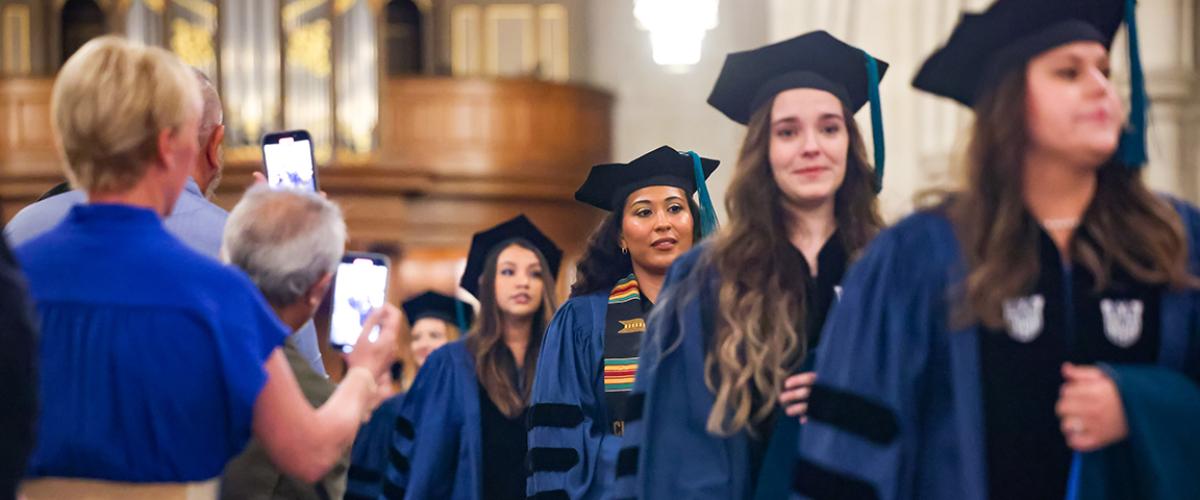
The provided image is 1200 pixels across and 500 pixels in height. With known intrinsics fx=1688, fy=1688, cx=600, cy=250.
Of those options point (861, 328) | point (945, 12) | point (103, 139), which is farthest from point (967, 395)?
point (945, 12)

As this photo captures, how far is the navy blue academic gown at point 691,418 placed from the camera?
3676mm

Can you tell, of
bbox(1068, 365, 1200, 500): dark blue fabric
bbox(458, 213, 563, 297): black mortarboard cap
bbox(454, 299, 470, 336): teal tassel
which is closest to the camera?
bbox(1068, 365, 1200, 500): dark blue fabric

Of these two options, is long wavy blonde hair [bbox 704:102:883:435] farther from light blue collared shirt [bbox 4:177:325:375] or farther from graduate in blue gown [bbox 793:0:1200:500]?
light blue collared shirt [bbox 4:177:325:375]

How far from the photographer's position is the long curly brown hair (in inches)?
107

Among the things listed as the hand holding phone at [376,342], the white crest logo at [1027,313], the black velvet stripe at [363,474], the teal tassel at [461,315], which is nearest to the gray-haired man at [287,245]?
the hand holding phone at [376,342]

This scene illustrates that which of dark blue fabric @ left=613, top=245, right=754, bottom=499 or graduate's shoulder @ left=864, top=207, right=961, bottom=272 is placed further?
dark blue fabric @ left=613, top=245, right=754, bottom=499

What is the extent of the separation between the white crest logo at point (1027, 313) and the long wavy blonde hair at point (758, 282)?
3.23ft

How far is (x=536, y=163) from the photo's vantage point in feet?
58.7

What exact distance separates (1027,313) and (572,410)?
3.01 m

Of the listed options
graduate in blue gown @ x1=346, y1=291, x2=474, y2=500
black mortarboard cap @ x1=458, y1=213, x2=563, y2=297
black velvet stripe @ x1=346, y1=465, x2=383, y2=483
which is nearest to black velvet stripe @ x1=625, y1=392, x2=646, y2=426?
graduate in blue gown @ x1=346, y1=291, x2=474, y2=500

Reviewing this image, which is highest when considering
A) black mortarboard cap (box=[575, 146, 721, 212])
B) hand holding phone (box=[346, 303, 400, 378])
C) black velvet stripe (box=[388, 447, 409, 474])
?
black mortarboard cap (box=[575, 146, 721, 212])

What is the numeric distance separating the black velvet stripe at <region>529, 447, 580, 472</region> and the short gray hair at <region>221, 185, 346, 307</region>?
2392 millimetres

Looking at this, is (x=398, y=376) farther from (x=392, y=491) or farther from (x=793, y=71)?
(x=793, y=71)

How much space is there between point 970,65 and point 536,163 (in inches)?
593
